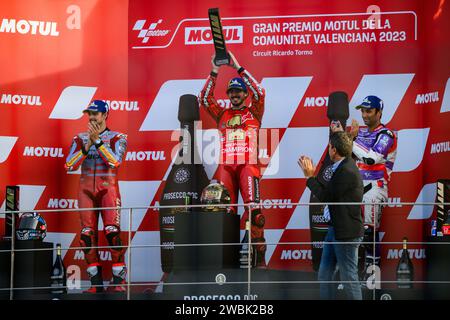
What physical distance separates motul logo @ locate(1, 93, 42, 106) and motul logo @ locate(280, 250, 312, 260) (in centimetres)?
258

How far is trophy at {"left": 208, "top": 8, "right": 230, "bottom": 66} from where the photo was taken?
9.12m

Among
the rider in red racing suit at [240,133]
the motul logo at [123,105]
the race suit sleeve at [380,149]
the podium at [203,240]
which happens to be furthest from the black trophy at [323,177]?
the motul logo at [123,105]

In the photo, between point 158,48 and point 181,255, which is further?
point 158,48

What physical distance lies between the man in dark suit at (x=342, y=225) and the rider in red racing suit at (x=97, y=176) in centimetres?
205

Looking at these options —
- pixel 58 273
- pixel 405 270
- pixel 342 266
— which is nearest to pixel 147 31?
pixel 58 273

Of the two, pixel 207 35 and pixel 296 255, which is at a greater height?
pixel 207 35

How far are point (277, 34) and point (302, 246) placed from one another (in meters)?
1.90

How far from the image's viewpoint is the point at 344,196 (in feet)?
25.8

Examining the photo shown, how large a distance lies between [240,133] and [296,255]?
1200 millimetres

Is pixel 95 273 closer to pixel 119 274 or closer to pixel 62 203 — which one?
pixel 119 274
